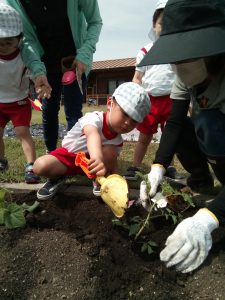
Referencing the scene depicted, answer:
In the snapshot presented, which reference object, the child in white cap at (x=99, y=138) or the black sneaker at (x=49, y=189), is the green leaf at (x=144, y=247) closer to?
the child in white cap at (x=99, y=138)

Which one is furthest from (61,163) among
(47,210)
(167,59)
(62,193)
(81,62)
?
(167,59)

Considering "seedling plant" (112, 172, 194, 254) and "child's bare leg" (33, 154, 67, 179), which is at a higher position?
"seedling plant" (112, 172, 194, 254)

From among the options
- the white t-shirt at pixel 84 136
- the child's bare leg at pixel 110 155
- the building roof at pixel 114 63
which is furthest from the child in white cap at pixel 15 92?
the building roof at pixel 114 63

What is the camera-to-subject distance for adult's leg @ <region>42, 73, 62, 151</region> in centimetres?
308

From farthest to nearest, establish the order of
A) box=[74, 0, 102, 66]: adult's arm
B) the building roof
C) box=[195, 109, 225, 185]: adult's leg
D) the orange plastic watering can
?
the building roof → box=[74, 0, 102, 66]: adult's arm → box=[195, 109, 225, 185]: adult's leg → the orange plastic watering can

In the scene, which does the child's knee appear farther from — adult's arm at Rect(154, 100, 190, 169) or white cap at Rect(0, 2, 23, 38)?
white cap at Rect(0, 2, 23, 38)

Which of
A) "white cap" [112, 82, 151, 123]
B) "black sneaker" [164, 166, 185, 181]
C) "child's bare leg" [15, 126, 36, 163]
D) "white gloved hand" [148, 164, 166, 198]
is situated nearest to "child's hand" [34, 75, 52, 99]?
"child's bare leg" [15, 126, 36, 163]

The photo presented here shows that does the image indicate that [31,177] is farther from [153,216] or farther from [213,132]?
[213,132]

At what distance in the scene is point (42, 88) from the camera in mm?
2562

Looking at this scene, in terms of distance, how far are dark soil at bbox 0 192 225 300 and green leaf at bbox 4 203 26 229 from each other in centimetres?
4

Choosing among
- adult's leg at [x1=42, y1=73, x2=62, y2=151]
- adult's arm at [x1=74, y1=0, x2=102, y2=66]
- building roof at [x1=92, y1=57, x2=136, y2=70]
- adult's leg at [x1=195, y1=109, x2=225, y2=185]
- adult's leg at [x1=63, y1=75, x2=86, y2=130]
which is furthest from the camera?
building roof at [x1=92, y1=57, x2=136, y2=70]

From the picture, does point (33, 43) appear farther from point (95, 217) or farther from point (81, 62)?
point (95, 217)

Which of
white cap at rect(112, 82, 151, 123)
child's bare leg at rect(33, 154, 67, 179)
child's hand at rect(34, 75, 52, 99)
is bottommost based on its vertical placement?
child's bare leg at rect(33, 154, 67, 179)

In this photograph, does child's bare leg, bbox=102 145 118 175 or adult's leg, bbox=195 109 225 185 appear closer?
adult's leg, bbox=195 109 225 185
